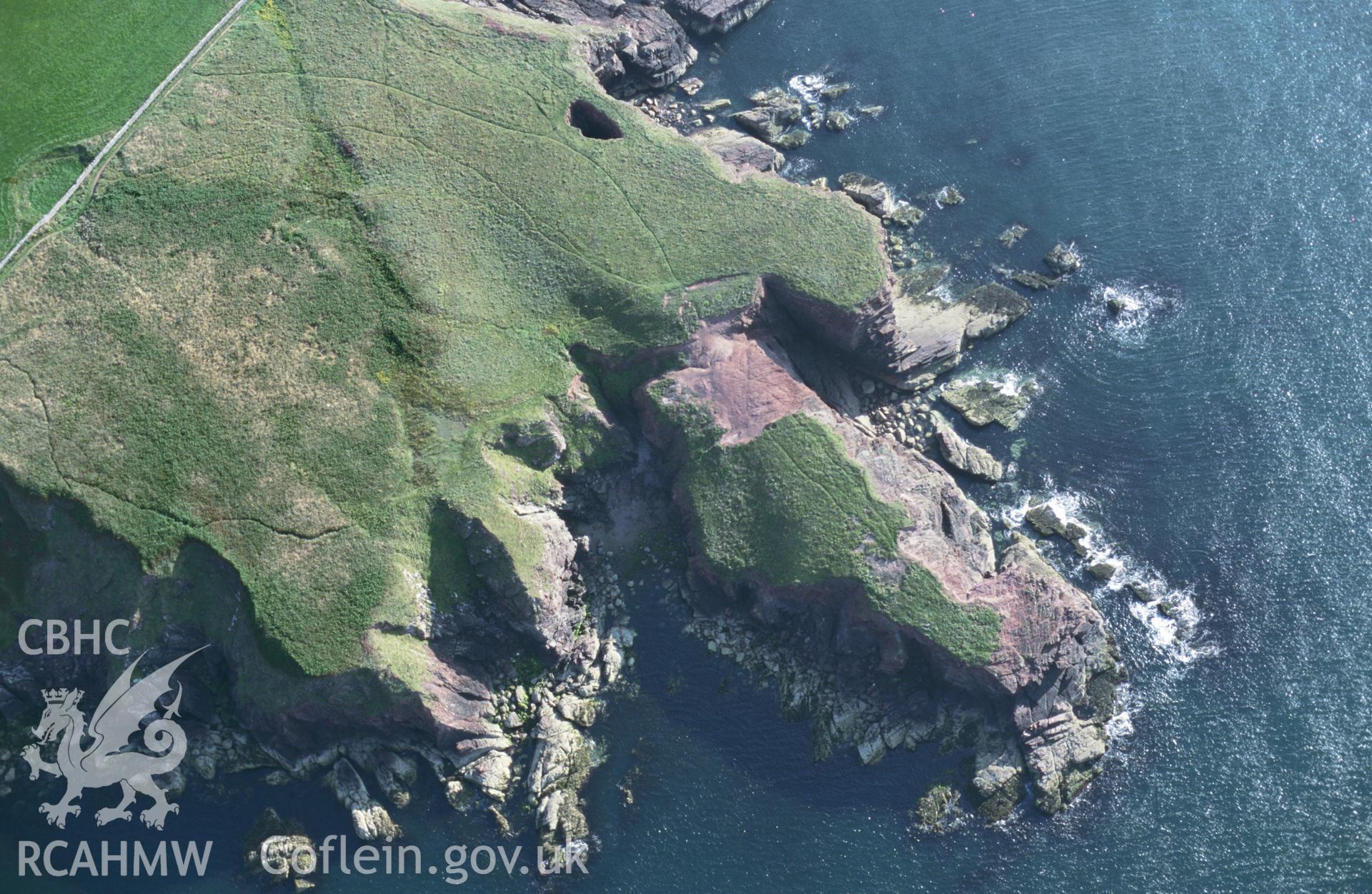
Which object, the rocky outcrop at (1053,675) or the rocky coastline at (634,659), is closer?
the rocky outcrop at (1053,675)

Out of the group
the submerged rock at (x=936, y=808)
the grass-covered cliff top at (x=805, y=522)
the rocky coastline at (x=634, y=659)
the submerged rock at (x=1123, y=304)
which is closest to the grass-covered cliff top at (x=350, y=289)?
the rocky coastline at (x=634, y=659)

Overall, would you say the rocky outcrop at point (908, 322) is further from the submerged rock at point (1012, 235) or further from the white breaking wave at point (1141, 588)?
the white breaking wave at point (1141, 588)

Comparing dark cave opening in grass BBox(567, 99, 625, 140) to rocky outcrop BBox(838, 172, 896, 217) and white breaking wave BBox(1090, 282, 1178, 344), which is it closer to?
rocky outcrop BBox(838, 172, 896, 217)

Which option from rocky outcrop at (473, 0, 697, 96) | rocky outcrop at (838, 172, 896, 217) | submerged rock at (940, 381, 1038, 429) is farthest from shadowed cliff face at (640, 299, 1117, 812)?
rocky outcrop at (473, 0, 697, 96)

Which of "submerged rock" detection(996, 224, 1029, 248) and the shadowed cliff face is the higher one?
"submerged rock" detection(996, 224, 1029, 248)

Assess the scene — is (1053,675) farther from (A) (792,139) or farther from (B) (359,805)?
(A) (792,139)

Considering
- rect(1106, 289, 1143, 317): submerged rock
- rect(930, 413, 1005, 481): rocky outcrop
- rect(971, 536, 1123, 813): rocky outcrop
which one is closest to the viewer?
rect(971, 536, 1123, 813): rocky outcrop

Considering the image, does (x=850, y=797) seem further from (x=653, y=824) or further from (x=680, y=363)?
(x=680, y=363)
